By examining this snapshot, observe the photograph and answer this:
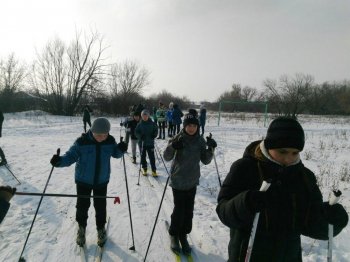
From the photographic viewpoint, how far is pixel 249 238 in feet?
7.09

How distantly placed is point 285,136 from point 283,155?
14 cm

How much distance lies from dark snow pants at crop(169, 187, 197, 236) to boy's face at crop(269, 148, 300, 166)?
8.10 feet

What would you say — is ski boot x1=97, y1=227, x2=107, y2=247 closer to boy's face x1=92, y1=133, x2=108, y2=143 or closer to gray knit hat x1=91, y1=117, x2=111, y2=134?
boy's face x1=92, y1=133, x2=108, y2=143

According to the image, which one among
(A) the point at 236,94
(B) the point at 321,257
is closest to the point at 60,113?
(B) the point at 321,257

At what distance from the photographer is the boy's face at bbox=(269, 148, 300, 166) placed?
6.75ft

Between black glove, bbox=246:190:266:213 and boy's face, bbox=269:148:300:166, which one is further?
boy's face, bbox=269:148:300:166

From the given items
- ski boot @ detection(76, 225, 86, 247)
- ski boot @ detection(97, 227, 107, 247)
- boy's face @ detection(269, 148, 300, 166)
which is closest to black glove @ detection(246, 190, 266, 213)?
boy's face @ detection(269, 148, 300, 166)

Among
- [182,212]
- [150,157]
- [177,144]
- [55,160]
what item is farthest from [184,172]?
[150,157]

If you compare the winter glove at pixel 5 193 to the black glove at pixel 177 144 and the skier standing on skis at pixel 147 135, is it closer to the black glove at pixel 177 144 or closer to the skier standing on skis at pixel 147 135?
the black glove at pixel 177 144

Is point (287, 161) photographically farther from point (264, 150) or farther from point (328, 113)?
point (328, 113)

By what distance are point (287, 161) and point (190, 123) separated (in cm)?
233

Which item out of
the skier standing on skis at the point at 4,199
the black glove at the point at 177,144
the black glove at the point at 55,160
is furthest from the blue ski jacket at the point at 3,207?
the black glove at the point at 177,144

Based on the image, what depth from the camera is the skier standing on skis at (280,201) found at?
80.2 inches

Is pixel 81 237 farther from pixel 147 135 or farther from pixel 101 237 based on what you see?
pixel 147 135
